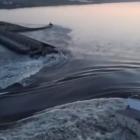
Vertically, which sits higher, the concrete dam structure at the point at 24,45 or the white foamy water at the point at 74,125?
the white foamy water at the point at 74,125

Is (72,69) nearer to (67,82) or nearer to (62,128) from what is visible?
(67,82)

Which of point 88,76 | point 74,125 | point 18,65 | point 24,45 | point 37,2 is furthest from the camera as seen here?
point 37,2

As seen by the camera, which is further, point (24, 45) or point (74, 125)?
point (24, 45)

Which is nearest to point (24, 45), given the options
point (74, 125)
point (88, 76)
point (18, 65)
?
point (18, 65)

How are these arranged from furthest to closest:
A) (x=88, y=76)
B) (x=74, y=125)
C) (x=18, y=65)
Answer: (x=18, y=65), (x=88, y=76), (x=74, y=125)

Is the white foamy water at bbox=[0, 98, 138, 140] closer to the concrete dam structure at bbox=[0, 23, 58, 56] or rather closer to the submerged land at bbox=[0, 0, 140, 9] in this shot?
the concrete dam structure at bbox=[0, 23, 58, 56]

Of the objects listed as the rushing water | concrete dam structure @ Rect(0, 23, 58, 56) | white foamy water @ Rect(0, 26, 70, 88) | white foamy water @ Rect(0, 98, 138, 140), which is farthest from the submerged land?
white foamy water @ Rect(0, 98, 138, 140)

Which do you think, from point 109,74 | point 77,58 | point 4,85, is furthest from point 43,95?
point 77,58

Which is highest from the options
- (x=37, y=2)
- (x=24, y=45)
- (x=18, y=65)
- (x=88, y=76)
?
(x=88, y=76)

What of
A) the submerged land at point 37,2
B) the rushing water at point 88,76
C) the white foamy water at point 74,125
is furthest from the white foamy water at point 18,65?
the submerged land at point 37,2

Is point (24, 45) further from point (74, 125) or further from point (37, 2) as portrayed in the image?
point (37, 2)

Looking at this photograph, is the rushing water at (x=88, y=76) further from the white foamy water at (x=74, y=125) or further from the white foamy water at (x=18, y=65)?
the white foamy water at (x=74, y=125)
